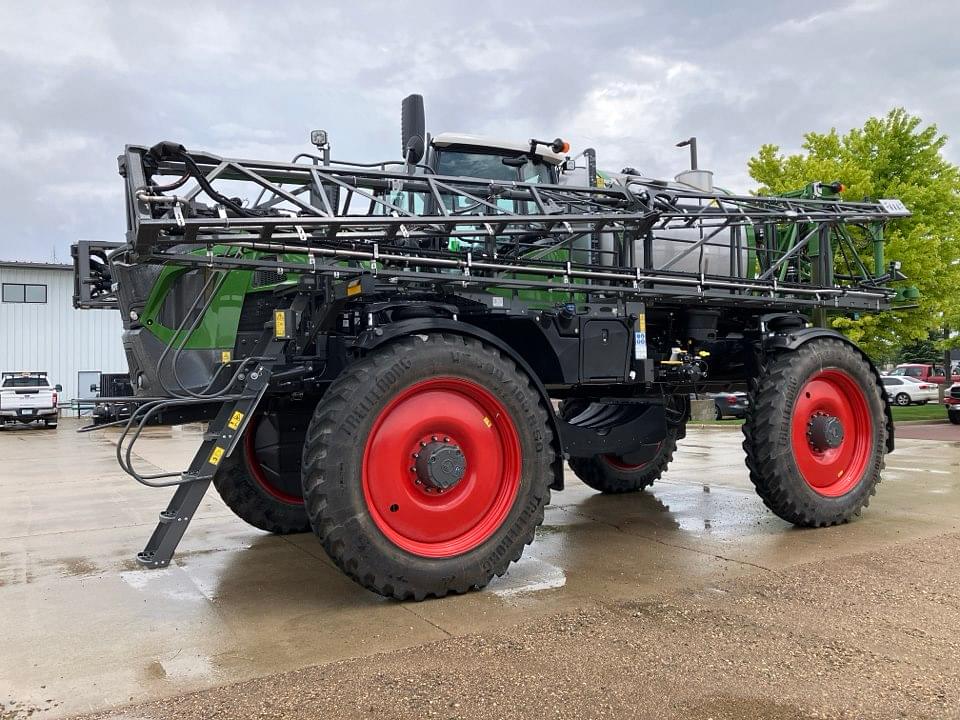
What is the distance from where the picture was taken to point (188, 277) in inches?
209

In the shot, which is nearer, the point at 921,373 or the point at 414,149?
the point at 414,149

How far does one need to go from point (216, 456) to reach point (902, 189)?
19583mm

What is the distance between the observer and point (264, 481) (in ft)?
21.1

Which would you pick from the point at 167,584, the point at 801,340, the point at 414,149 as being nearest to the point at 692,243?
the point at 801,340

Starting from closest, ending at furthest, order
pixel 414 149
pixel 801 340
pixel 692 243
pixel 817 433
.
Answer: pixel 414 149 → pixel 817 433 → pixel 801 340 → pixel 692 243

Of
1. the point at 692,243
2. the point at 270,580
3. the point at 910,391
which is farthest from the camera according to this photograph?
the point at 910,391

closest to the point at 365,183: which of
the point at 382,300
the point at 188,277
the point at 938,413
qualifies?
the point at 382,300

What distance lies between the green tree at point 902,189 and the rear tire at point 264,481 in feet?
49.2

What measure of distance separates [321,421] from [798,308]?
497 cm

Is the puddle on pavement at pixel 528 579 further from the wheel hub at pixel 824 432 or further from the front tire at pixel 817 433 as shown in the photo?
the wheel hub at pixel 824 432

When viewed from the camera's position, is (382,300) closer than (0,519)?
Yes

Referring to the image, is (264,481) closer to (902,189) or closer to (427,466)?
(427,466)

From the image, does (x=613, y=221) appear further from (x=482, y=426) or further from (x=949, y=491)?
(x=949, y=491)

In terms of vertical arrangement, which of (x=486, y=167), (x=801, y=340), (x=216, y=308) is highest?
(x=486, y=167)
